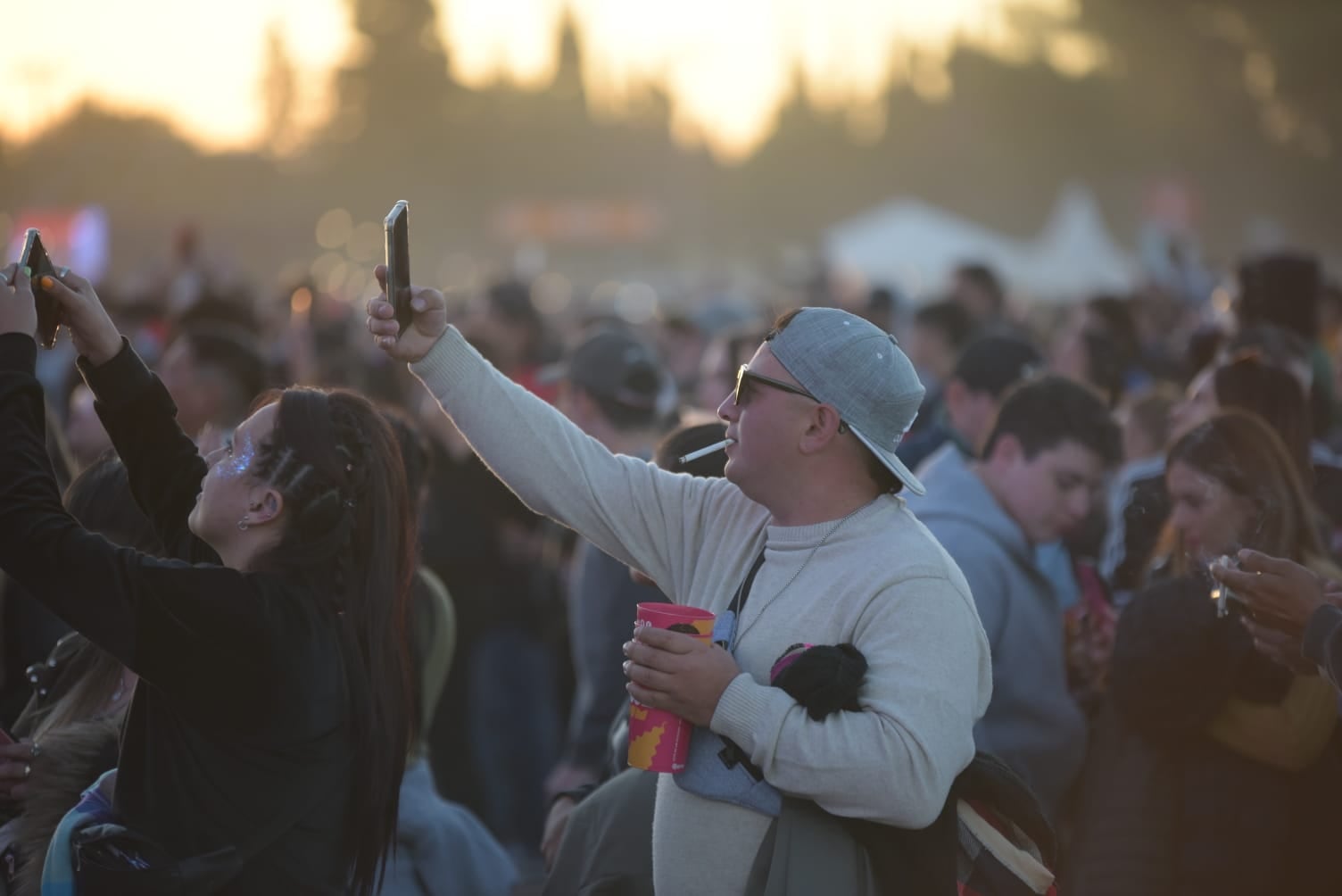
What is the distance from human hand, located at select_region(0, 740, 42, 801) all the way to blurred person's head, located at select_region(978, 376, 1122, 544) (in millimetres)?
2640

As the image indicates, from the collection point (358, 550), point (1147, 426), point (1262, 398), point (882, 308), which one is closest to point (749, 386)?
point (358, 550)

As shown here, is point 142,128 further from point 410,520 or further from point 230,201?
point 410,520

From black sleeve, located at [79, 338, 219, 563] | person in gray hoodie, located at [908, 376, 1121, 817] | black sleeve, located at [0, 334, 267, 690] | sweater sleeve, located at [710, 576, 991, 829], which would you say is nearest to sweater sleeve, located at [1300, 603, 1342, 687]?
sweater sleeve, located at [710, 576, 991, 829]

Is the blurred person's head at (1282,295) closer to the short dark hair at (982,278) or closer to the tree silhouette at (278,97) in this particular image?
the short dark hair at (982,278)

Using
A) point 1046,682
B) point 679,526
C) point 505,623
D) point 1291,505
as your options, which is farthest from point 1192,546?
point 505,623

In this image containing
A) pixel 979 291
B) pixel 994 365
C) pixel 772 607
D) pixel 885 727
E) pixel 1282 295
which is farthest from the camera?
pixel 979 291

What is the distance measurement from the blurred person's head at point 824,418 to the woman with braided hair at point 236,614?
29.0 inches

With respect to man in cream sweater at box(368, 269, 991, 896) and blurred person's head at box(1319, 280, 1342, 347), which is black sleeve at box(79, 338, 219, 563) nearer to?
man in cream sweater at box(368, 269, 991, 896)

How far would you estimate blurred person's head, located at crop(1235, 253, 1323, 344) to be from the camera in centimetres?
663

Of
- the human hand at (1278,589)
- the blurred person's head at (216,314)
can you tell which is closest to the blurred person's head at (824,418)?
the human hand at (1278,589)

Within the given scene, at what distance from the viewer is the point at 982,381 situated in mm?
5672

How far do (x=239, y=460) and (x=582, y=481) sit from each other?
0.67 meters

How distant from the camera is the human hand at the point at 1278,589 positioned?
307 cm

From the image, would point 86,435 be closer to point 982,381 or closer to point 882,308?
point 982,381
